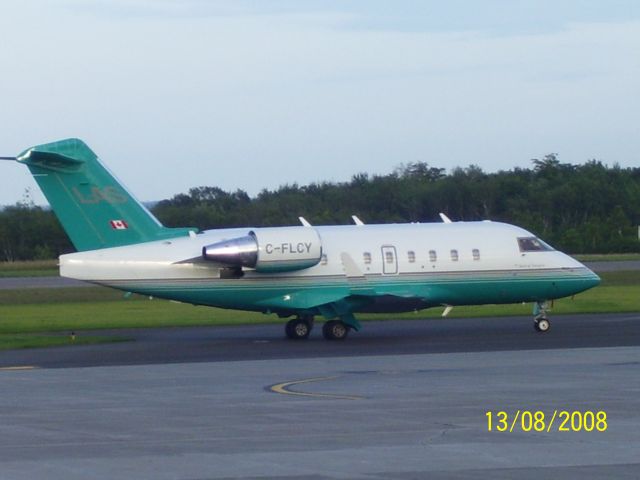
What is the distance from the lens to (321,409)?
16.7 meters

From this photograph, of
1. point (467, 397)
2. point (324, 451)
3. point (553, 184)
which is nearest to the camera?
point (324, 451)

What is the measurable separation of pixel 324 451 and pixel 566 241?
2674 inches

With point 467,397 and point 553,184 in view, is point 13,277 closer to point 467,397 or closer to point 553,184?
point 553,184

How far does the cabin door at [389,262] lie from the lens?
1244 inches

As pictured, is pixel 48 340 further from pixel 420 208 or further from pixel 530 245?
pixel 420 208

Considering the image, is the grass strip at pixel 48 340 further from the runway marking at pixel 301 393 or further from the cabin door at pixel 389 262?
the runway marking at pixel 301 393

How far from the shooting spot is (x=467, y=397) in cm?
1752

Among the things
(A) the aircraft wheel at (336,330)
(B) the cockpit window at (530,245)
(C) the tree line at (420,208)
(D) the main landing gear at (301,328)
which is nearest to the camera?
(A) the aircraft wheel at (336,330)

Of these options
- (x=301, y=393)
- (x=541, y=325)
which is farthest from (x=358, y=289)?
(x=301, y=393)

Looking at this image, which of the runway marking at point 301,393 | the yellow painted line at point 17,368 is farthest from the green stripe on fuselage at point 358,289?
the runway marking at point 301,393

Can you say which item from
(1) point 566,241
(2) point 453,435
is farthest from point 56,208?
(1) point 566,241

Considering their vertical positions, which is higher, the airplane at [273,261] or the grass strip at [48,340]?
the airplane at [273,261]

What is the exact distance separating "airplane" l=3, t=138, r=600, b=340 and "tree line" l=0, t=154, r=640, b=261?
122 feet
